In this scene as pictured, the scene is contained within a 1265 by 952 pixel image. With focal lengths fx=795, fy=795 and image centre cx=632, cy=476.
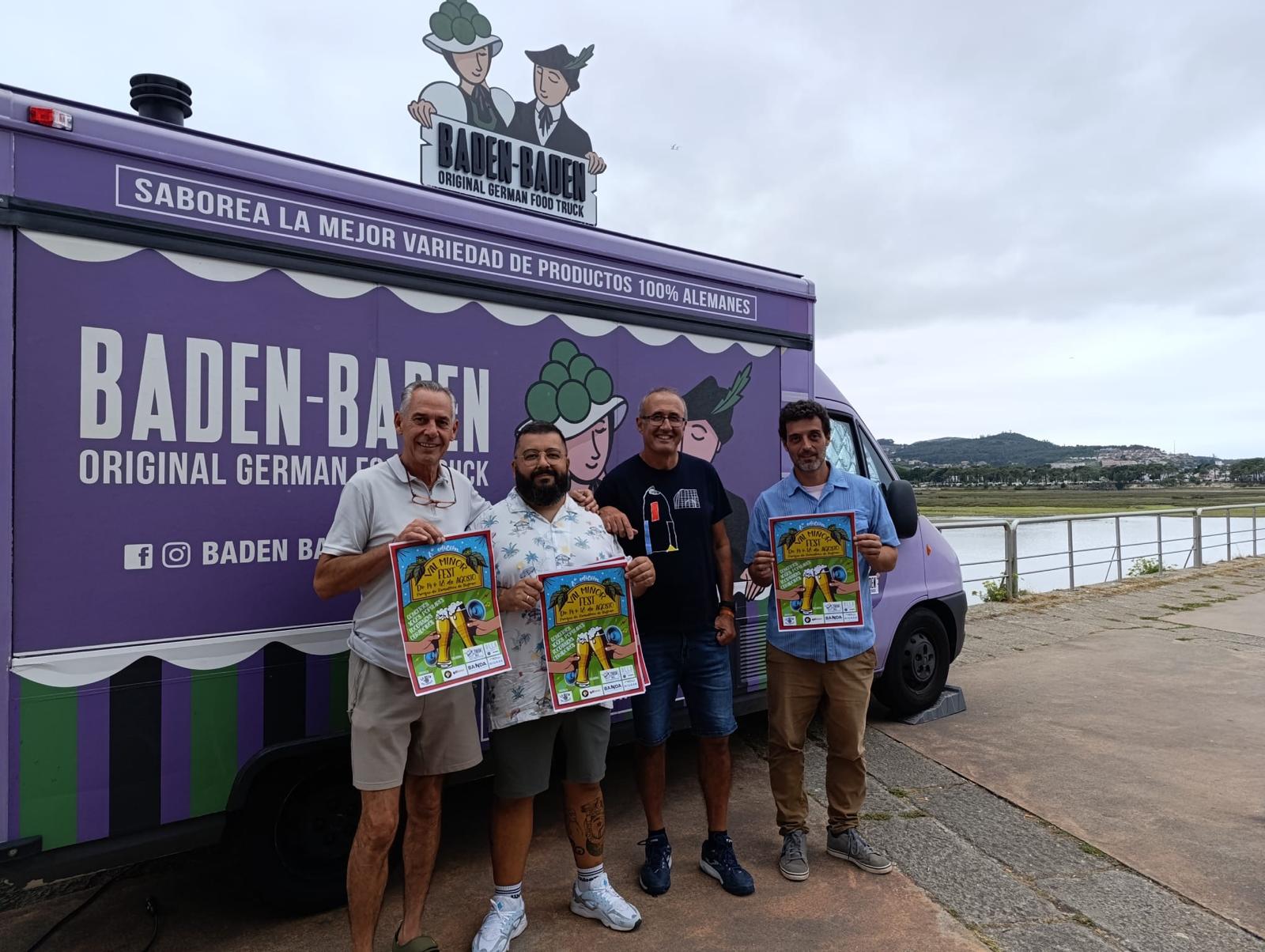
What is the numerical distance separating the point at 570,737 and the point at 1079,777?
10.6 feet

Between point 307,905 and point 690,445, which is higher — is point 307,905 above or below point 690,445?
Answer: below

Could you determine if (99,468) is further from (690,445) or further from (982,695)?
(982,695)

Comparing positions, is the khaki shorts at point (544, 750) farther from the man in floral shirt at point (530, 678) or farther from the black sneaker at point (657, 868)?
the black sneaker at point (657, 868)

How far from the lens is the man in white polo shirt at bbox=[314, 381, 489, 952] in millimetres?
2400

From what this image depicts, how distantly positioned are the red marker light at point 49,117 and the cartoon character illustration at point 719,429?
8.25 feet

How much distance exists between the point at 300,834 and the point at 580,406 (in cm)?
198

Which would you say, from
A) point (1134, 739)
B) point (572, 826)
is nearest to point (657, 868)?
point (572, 826)

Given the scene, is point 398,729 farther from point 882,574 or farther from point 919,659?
point 919,659

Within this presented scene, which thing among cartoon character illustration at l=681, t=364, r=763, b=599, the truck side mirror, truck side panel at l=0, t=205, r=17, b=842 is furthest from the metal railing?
truck side panel at l=0, t=205, r=17, b=842

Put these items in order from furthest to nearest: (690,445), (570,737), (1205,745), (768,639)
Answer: (1205,745), (690,445), (768,639), (570,737)

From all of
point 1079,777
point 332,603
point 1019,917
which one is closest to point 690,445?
point 332,603

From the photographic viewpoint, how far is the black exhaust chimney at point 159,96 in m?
2.87

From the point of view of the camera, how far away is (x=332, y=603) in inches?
111

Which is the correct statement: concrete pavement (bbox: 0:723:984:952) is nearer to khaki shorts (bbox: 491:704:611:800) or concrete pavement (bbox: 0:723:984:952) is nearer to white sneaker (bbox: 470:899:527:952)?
white sneaker (bbox: 470:899:527:952)
